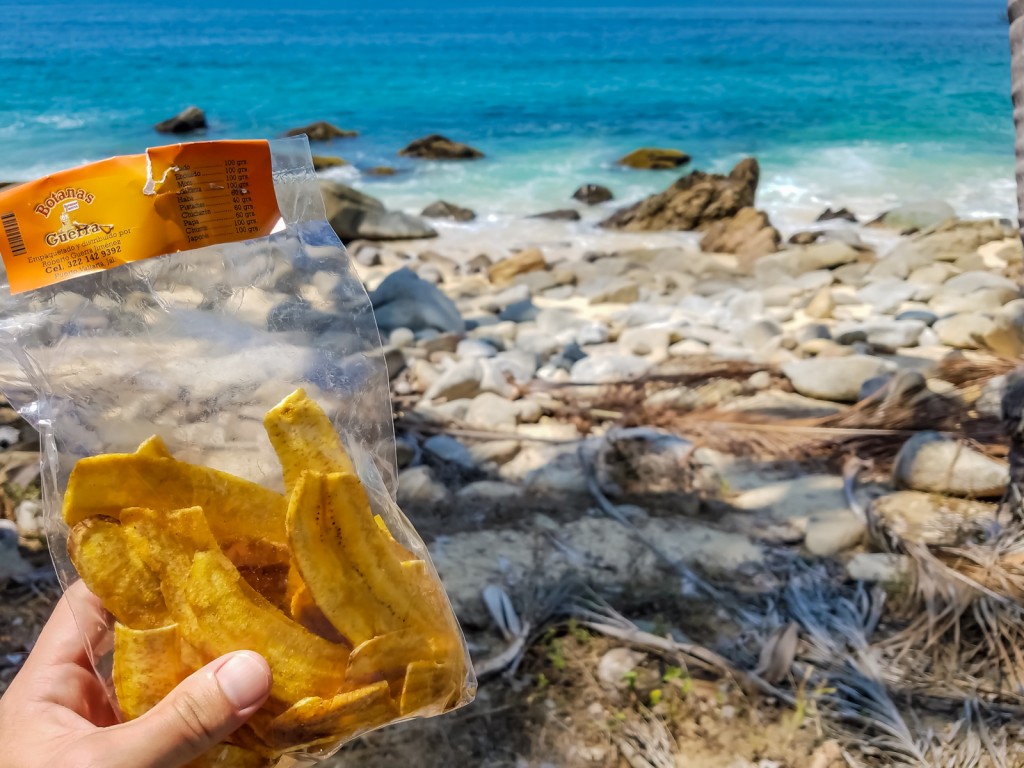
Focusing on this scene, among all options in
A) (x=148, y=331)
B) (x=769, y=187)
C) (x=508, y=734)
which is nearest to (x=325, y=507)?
(x=148, y=331)

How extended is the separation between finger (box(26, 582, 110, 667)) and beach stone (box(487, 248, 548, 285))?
686 cm

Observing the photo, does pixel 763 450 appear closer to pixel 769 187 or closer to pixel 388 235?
pixel 388 235

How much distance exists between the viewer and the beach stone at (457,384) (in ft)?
14.3

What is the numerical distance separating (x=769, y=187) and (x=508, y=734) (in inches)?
520

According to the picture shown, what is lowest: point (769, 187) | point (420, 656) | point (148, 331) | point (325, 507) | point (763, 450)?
point (769, 187)

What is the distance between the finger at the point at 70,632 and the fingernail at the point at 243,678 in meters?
0.42

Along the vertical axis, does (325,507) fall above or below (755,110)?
above

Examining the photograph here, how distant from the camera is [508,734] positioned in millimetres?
2029

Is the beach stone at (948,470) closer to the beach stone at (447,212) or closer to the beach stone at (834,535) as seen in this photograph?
the beach stone at (834,535)

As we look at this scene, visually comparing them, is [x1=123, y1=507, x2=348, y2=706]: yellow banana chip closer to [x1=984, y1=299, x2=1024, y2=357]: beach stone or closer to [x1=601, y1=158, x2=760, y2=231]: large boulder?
[x1=984, y1=299, x2=1024, y2=357]: beach stone

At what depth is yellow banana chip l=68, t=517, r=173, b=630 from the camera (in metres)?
1.05

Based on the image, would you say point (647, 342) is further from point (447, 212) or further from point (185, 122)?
point (185, 122)

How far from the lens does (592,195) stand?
41.5 ft

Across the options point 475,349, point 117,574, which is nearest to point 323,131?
point 475,349
